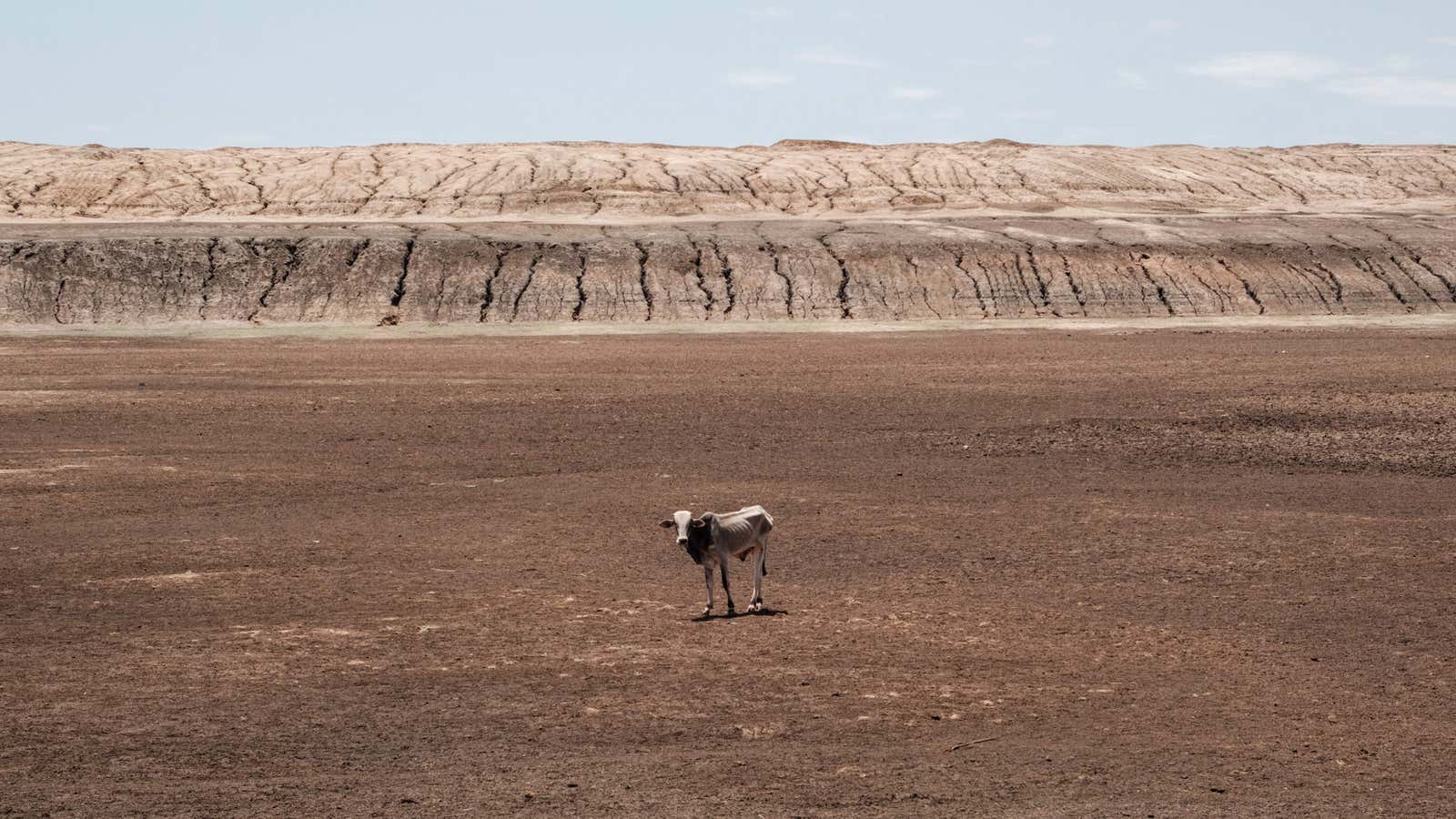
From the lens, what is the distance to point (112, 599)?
13156 millimetres

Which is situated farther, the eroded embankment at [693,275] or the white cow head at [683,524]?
the eroded embankment at [693,275]

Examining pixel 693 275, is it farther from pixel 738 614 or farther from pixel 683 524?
pixel 683 524

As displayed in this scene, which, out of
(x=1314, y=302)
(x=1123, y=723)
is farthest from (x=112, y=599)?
(x=1314, y=302)

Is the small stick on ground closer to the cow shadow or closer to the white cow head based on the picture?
the white cow head

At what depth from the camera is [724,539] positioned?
39.2 feet

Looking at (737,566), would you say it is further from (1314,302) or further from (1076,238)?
(1076,238)

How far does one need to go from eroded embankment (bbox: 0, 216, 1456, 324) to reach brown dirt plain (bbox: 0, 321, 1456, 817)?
29.1 m

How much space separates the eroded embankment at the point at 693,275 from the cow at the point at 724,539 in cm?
4358

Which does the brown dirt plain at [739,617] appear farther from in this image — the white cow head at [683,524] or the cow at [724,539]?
the white cow head at [683,524]

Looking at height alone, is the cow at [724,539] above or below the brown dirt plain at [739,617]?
above

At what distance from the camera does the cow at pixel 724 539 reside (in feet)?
38.3

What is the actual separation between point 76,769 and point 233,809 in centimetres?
123

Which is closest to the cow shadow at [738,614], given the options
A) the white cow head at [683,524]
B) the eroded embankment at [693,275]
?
the white cow head at [683,524]

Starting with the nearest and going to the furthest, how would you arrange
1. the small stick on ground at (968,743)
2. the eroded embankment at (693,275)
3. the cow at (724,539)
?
the small stick on ground at (968,743) < the cow at (724,539) < the eroded embankment at (693,275)
